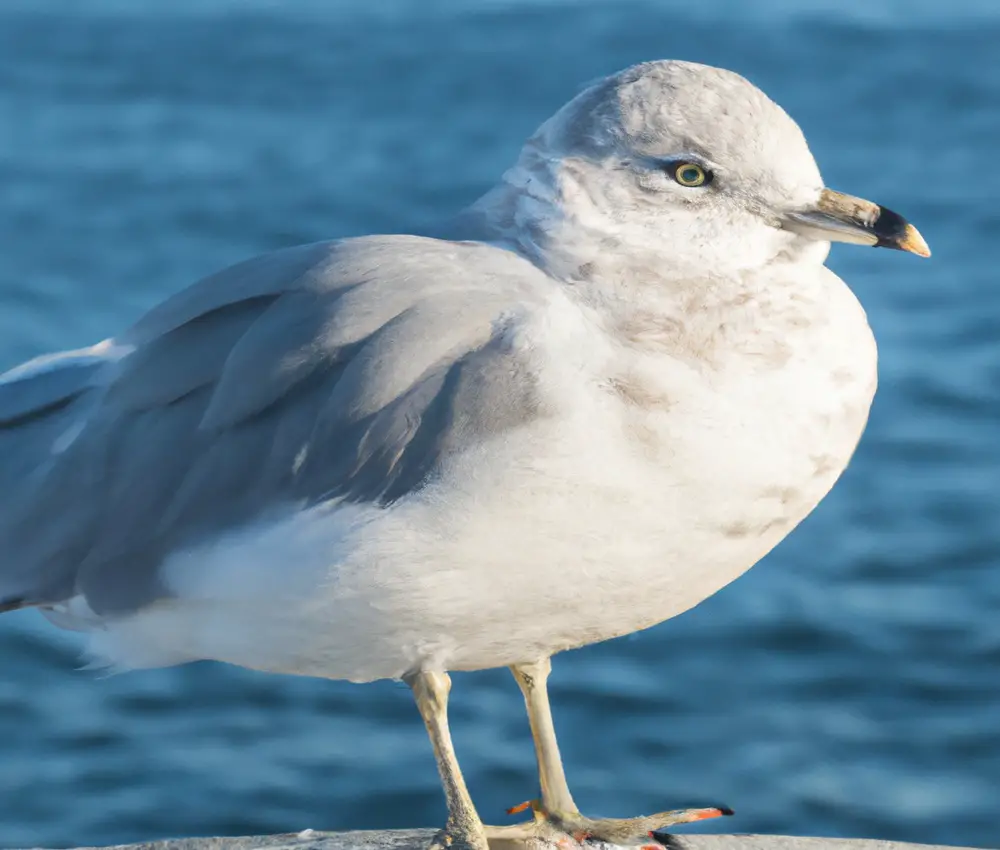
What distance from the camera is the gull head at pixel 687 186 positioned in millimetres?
4152

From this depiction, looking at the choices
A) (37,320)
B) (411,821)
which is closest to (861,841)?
(411,821)

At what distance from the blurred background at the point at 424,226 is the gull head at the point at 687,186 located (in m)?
3.47

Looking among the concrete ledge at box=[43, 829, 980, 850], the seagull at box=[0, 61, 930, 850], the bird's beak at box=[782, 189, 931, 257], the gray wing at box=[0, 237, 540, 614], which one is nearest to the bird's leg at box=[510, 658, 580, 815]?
the concrete ledge at box=[43, 829, 980, 850]

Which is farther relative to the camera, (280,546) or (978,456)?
(978,456)

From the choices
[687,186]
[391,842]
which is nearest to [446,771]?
[391,842]

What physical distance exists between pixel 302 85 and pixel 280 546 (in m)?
8.46

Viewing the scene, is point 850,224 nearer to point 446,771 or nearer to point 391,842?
point 446,771

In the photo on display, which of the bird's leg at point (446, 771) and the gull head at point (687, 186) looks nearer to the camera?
the gull head at point (687, 186)

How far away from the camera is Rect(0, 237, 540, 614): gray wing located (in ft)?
13.6

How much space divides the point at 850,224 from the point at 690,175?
1.16ft

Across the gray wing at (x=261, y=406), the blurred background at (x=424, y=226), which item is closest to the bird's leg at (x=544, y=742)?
the gray wing at (x=261, y=406)

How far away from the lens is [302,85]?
40.5 ft

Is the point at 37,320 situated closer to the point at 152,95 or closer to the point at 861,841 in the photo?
the point at 152,95

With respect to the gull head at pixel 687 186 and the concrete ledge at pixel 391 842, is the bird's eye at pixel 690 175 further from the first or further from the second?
the concrete ledge at pixel 391 842
